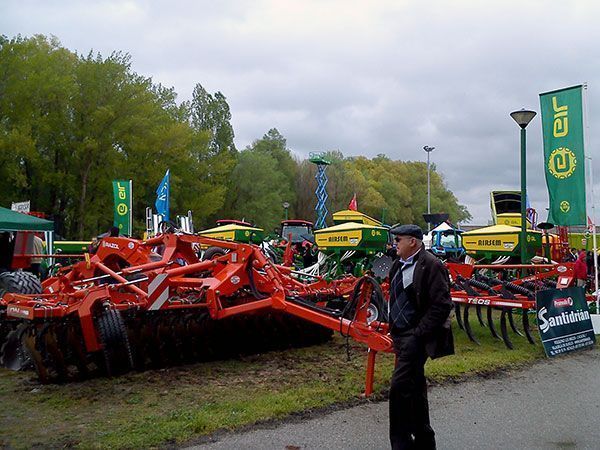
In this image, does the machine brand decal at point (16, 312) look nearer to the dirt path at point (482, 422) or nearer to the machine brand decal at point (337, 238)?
the dirt path at point (482, 422)

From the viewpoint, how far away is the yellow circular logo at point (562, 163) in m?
10.5

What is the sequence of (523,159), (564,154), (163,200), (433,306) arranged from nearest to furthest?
(433,306) < (564,154) < (523,159) < (163,200)

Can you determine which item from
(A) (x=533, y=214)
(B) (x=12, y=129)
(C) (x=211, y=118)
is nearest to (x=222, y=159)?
(C) (x=211, y=118)

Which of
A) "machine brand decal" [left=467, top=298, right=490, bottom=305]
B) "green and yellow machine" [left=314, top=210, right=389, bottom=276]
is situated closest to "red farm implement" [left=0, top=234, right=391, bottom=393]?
"machine brand decal" [left=467, top=298, right=490, bottom=305]

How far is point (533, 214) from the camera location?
21359mm

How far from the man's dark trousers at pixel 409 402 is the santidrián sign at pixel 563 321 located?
184 inches

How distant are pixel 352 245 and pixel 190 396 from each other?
6.35 meters

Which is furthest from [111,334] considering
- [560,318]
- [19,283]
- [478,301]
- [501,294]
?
[560,318]

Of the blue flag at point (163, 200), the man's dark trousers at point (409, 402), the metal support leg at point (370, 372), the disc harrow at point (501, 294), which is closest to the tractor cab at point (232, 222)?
the blue flag at point (163, 200)

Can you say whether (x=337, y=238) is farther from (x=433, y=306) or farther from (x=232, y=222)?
(x=232, y=222)

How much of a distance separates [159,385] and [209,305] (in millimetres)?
1013

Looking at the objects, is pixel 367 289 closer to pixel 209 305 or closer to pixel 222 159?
pixel 209 305

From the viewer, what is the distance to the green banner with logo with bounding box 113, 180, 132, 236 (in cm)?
2111

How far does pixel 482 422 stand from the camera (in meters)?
5.34
